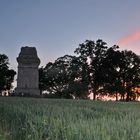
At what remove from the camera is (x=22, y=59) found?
73562mm

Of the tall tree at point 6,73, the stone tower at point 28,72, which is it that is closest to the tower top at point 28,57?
the stone tower at point 28,72

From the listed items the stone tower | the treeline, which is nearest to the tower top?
the stone tower

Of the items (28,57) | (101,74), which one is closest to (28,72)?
(28,57)

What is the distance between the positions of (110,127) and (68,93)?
83431 millimetres

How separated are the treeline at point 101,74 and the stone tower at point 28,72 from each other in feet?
54.3

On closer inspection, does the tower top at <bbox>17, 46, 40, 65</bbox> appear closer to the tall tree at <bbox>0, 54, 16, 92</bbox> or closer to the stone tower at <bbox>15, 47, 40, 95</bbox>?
the stone tower at <bbox>15, 47, 40, 95</bbox>

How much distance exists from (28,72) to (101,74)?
21855 mm

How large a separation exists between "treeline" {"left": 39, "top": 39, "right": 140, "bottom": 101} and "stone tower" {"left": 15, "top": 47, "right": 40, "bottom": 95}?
16.6 meters

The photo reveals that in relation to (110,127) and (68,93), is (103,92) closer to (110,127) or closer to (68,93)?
(68,93)

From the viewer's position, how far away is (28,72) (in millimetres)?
72750

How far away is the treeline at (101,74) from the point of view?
90562 millimetres

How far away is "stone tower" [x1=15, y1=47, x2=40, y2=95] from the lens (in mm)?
71188

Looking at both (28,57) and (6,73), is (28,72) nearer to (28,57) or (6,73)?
(28,57)

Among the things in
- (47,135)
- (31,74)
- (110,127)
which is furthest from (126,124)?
(31,74)
